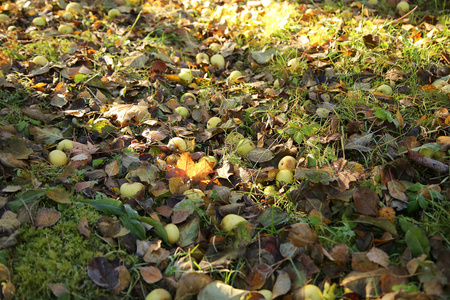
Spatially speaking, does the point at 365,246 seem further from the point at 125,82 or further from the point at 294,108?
the point at 125,82

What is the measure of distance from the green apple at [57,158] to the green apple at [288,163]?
A: 1.43 meters

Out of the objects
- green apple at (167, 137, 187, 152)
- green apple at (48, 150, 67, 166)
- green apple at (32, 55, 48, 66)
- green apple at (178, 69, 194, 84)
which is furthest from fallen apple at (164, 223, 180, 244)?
green apple at (32, 55, 48, 66)

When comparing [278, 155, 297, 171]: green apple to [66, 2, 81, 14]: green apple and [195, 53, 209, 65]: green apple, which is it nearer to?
[195, 53, 209, 65]: green apple

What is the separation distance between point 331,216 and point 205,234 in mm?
710

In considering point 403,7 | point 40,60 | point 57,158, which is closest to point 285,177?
point 57,158

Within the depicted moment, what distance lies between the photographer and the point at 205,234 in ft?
6.36

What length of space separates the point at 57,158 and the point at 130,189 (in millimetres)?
597

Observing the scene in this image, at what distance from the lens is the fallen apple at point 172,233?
189 cm

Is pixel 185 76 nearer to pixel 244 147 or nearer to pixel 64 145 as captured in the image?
pixel 244 147

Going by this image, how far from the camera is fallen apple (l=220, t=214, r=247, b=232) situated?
1913mm

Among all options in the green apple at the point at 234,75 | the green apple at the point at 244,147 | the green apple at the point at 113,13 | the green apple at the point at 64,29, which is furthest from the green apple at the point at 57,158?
the green apple at the point at 113,13

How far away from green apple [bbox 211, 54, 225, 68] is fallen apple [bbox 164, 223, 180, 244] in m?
2.05

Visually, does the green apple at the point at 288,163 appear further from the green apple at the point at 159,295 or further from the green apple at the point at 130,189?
the green apple at the point at 159,295

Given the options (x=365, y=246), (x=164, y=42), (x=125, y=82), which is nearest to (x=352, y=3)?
(x=164, y=42)
